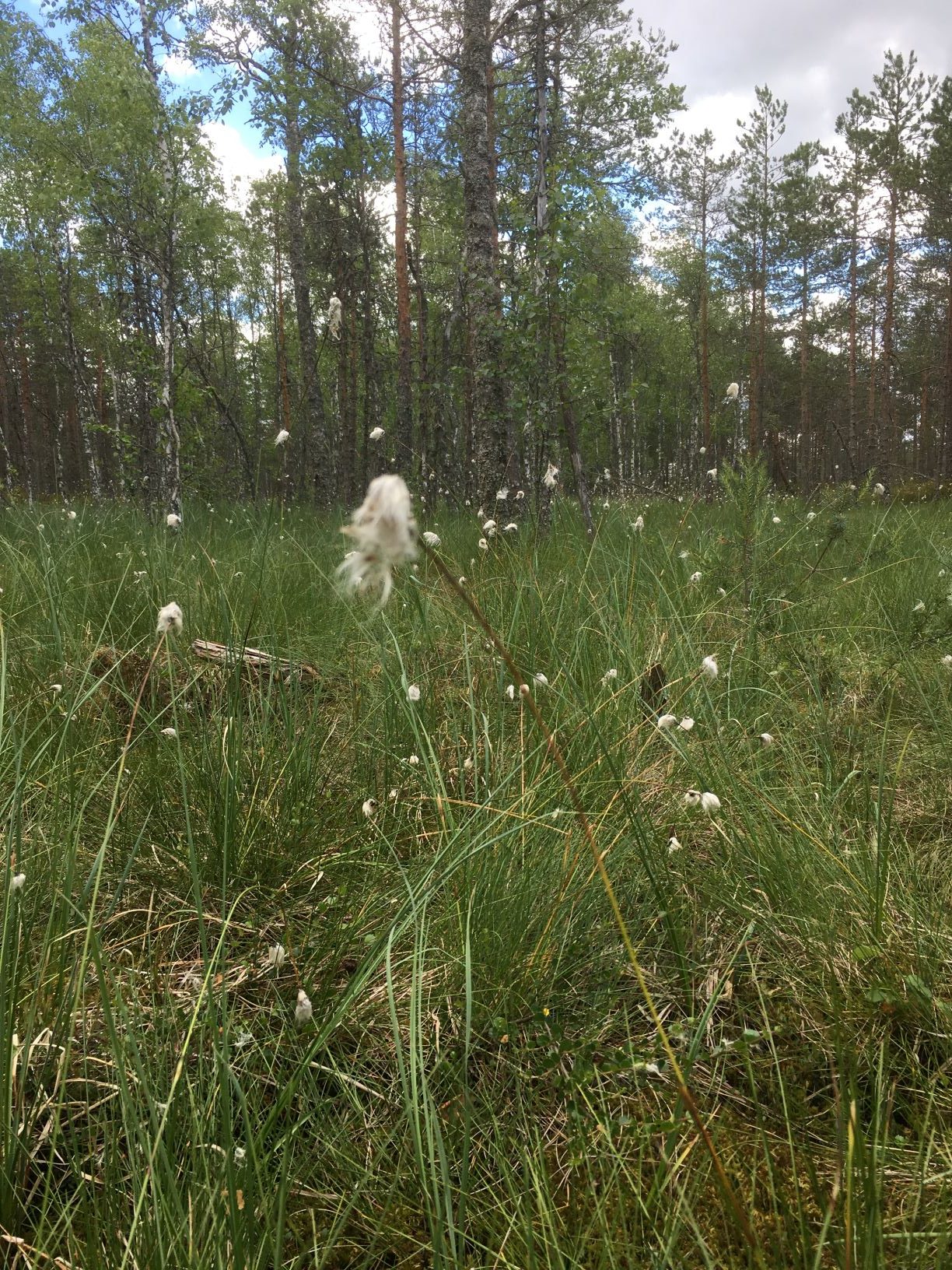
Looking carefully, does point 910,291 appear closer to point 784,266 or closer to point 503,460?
point 784,266

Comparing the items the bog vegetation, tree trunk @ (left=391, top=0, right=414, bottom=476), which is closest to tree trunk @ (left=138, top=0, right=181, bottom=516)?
tree trunk @ (left=391, top=0, right=414, bottom=476)

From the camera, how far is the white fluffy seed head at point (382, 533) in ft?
2.27

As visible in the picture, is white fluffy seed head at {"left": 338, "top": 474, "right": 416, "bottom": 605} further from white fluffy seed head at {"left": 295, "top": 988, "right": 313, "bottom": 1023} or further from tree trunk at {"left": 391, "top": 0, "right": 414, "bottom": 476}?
tree trunk at {"left": 391, "top": 0, "right": 414, "bottom": 476}

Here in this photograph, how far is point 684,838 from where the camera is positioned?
82.5 inches

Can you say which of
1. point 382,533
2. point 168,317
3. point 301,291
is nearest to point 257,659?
point 382,533

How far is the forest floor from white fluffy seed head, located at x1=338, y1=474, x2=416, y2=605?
39 cm

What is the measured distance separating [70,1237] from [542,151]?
11.4 meters

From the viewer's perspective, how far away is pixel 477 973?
5.29 feet

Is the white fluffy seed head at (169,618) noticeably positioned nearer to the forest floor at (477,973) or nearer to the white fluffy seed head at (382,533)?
the forest floor at (477,973)

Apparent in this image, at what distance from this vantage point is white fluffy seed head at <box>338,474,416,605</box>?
2.27 feet

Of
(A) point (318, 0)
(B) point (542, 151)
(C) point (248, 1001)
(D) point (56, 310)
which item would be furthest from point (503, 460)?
(D) point (56, 310)

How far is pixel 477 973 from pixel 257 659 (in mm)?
2033

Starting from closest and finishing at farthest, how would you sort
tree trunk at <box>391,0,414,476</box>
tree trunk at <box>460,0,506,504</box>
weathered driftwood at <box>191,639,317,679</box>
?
weathered driftwood at <box>191,639,317,679</box> → tree trunk at <box>460,0,506,504</box> → tree trunk at <box>391,0,414,476</box>

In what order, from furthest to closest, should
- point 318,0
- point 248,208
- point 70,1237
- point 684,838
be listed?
1. point 248,208
2. point 318,0
3. point 684,838
4. point 70,1237
